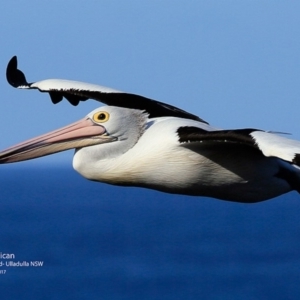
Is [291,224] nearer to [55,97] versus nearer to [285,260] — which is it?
[285,260]

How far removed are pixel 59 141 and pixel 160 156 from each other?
1003 millimetres

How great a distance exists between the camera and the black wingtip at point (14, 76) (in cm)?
1173

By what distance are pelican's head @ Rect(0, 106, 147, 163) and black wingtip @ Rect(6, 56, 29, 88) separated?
2133 millimetres

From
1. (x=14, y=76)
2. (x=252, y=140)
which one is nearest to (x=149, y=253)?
(x=14, y=76)

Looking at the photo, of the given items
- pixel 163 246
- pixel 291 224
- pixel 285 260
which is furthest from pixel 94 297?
pixel 291 224

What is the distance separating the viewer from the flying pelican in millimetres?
9258

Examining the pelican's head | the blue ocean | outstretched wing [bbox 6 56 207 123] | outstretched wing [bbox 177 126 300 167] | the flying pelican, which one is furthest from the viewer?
the blue ocean

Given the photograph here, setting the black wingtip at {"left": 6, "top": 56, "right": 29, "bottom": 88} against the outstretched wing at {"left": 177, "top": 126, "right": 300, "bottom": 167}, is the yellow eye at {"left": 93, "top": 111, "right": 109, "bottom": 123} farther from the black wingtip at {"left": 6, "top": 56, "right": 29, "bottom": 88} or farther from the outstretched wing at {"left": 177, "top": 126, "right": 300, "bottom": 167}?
the black wingtip at {"left": 6, "top": 56, "right": 29, "bottom": 88}

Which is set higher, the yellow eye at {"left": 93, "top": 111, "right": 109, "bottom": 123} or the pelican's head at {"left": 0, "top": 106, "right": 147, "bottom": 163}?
the yellow eye at {"left": 93, "top": 111, "right": 109, "bottom": 123}

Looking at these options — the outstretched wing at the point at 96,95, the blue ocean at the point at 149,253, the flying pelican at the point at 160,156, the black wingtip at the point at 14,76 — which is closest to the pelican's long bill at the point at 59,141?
the flying pelican at the point at 160,156

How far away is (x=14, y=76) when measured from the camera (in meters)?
11.9

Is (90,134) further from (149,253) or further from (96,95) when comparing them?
(149,253)

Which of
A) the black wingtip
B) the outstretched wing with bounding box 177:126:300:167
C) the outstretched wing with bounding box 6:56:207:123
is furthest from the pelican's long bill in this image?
the black wingtip

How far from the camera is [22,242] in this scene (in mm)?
67000
